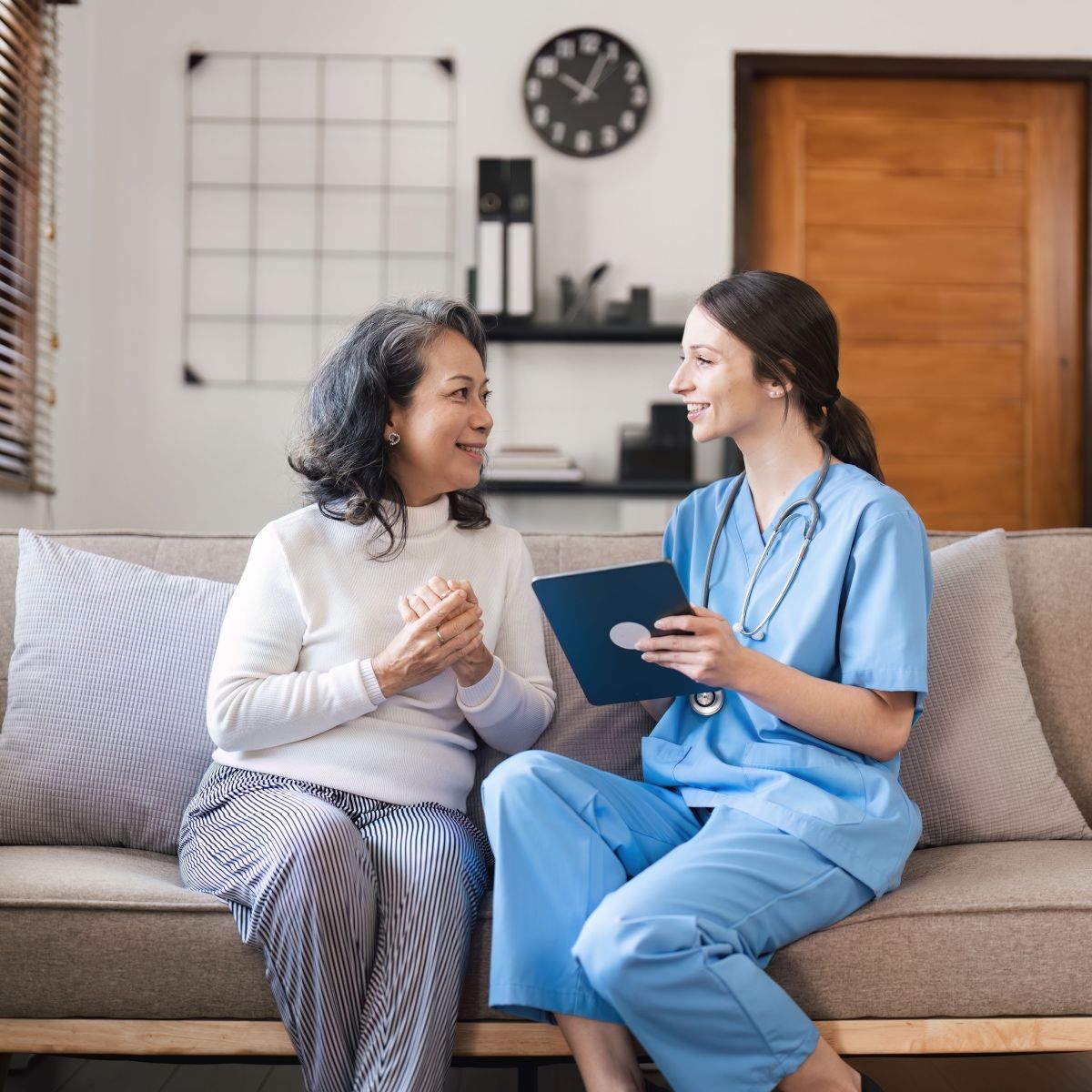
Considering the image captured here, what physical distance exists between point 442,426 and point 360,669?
36 cm

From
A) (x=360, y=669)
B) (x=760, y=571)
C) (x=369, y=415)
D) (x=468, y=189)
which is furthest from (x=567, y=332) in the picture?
(x=360, y=669)

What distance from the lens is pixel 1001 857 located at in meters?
1.50

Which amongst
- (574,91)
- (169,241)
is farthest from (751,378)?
(169,241)

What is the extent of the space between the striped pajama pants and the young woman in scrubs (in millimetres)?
68

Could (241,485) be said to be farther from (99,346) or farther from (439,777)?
(439,777)

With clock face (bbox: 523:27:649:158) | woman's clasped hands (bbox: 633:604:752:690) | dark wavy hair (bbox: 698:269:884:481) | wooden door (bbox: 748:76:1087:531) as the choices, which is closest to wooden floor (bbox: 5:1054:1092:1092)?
woman's clasped hands (bbox: 633:604:752:690)

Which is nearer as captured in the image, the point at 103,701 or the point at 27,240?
the point at 103,701

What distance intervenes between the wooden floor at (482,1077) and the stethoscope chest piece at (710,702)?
2.30ft

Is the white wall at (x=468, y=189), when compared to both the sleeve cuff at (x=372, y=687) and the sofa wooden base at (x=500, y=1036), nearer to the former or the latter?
the sleeve cuff at (x=372, y=687)

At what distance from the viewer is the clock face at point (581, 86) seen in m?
3.48

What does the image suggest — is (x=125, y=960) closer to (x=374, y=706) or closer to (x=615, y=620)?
(x=374, y=706)

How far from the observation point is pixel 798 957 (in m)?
1.28

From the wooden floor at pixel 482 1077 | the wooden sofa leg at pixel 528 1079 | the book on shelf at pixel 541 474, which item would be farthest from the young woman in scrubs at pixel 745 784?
the book on shelf at pixel 541 474

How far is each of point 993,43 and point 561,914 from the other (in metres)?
3.19
